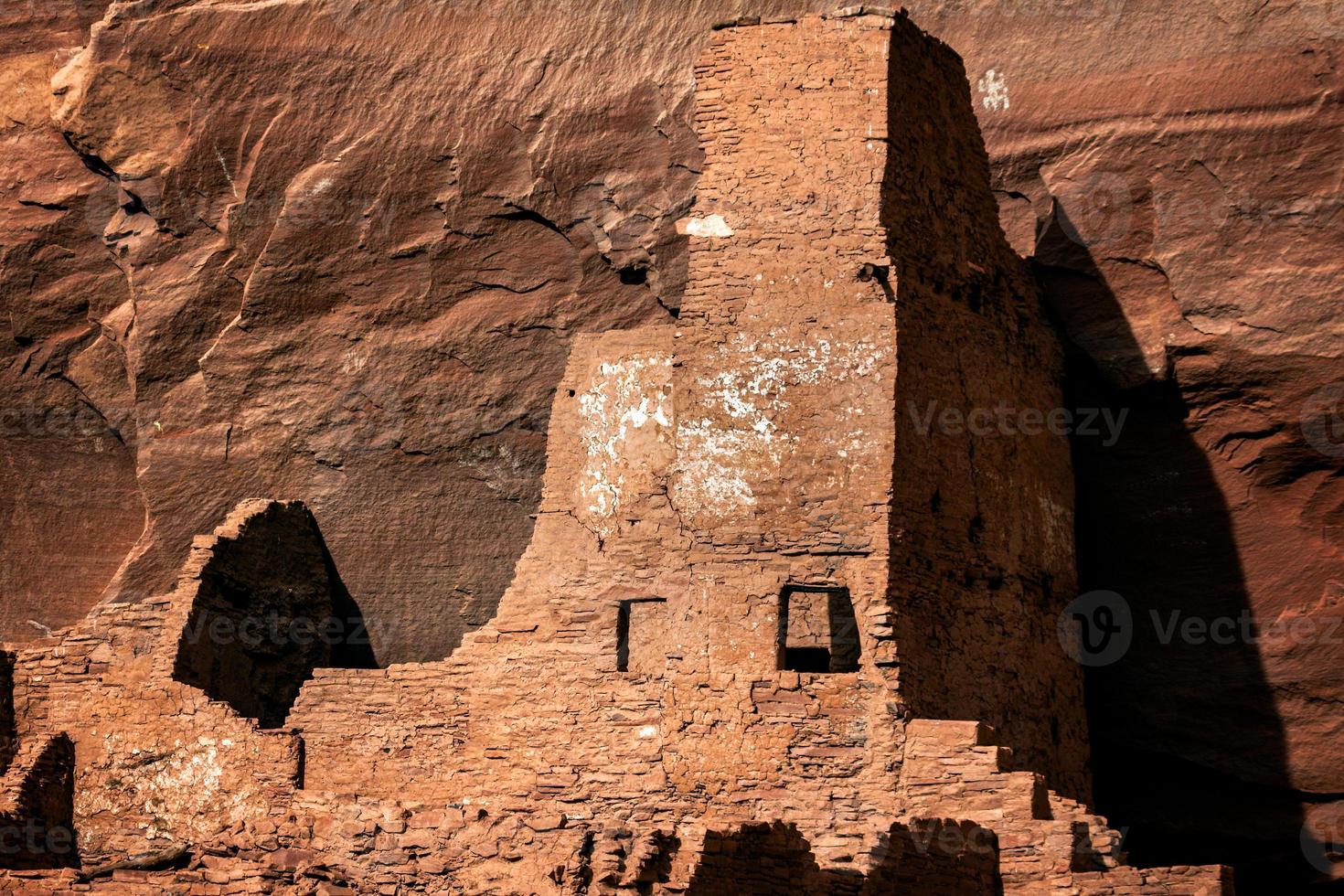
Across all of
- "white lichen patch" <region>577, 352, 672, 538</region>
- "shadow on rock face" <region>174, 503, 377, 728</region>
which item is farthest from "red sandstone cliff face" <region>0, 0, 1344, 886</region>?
"white lichen patch" <region>577, 352, 672, 538</region>

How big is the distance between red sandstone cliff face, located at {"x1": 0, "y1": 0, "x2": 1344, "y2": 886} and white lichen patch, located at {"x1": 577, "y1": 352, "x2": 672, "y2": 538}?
1.07 metres

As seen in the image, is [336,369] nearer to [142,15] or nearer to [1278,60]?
[142,15]

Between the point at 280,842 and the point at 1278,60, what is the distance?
9539 mm

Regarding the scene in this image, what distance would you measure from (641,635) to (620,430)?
184cm

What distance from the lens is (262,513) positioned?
22516 millimetres

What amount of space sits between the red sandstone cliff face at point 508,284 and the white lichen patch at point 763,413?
2622 mm

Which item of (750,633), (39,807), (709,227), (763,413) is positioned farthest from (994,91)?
(39,807)

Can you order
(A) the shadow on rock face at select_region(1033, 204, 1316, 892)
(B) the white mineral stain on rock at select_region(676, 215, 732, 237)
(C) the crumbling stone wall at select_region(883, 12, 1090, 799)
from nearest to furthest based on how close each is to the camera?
(C) the crumbling stone wall at select_region(883, 12, 1090, 799)
(B) the white mineral stain on rock at select_region(676, 215, 732, 237)
(A) the shadow on rock face at select_region(1033, 204, 1316, 892)

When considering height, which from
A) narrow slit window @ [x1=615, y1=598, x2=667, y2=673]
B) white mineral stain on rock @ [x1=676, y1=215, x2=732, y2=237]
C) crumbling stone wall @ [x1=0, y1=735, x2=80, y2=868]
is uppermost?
white mineral stain on rock @ [x1=676, y1=215, x2=732, y2=237]

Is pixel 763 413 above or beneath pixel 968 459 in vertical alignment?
above

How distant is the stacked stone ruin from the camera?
17859 millimetres

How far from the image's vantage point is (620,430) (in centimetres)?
2122

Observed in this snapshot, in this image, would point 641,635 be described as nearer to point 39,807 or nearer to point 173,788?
point 173,788

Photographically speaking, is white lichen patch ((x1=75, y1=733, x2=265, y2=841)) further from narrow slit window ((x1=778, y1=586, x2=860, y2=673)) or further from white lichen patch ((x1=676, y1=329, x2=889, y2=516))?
narrow slit window ((x1=778, y1=586, x2=860, y2=673))
